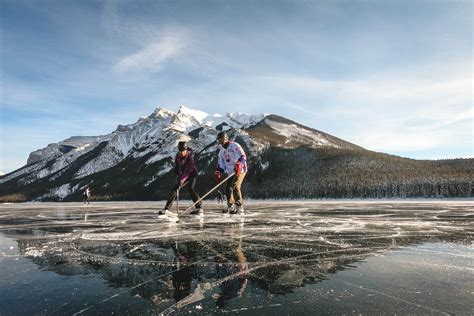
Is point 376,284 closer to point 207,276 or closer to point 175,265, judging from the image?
point 207,276

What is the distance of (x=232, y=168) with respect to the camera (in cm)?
1380

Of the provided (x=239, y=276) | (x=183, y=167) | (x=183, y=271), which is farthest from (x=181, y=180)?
(x=239, y=276)

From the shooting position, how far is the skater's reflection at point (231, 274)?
3.75m

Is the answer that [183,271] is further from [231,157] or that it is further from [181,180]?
[231,157]

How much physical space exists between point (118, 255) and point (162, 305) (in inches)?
105

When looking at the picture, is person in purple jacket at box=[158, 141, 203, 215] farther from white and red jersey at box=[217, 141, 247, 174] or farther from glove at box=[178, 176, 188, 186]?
white and red jersey at box=[217, 141, 247, 174]

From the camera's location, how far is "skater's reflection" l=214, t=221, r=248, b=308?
3.75m

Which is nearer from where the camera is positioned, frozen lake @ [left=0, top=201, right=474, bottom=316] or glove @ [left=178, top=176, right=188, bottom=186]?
frozen lake @ [left=0, top=201, right=474, bottom=316]

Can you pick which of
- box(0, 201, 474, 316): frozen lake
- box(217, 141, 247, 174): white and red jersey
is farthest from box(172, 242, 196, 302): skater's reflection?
box(217, 141, 247, 174): white and red jersey

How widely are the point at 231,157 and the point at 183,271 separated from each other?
9218 millimetres

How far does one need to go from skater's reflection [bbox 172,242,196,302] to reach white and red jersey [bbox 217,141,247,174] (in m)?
7.19

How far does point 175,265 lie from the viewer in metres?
5.12

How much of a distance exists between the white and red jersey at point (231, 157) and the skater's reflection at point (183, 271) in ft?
23.6

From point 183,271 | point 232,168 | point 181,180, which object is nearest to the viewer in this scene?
point 183,271
